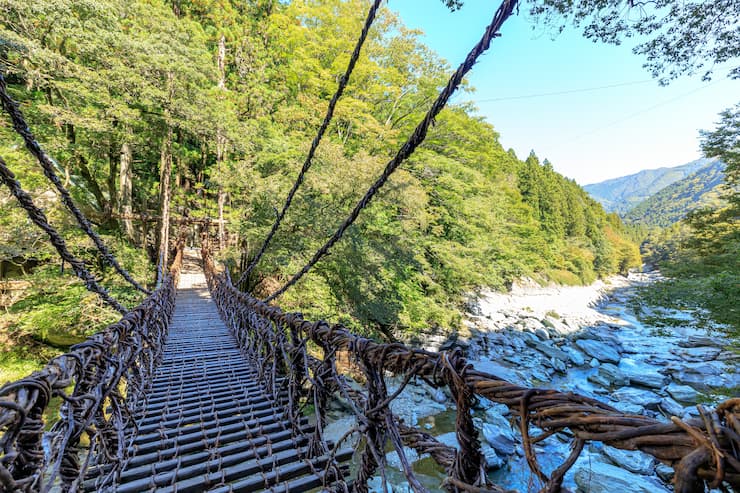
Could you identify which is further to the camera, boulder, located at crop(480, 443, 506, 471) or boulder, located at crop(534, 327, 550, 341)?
boulder, located at crop(534, 327, 550, 341)

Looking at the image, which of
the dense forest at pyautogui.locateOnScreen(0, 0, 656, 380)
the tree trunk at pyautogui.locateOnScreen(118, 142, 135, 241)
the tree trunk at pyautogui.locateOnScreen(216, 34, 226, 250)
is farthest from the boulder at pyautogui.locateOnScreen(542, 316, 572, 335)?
the tree trunk at pyautogui.locateOnScreen(118, 142, 135, 241)

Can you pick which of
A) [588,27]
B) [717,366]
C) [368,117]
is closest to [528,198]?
[717,366]

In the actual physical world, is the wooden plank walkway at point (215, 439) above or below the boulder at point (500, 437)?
above

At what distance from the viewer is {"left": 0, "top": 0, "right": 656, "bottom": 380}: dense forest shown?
6.88 m

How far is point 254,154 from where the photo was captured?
9.18 m

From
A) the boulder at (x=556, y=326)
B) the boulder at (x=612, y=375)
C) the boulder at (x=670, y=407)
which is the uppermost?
the boulder at (x=670, y=407)

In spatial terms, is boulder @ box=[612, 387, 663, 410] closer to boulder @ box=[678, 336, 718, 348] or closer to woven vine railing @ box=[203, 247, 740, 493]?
boulder @ box=[678, 336, 718, 348]

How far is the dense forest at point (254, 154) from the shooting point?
688cm

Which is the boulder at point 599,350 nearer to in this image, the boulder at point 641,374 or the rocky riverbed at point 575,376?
the rocky riverbed at point 575,376

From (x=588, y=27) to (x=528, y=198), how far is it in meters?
24.8

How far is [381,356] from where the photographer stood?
37.1 inches

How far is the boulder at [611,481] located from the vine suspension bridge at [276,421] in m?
5.04

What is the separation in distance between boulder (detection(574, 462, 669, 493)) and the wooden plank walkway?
5.05m

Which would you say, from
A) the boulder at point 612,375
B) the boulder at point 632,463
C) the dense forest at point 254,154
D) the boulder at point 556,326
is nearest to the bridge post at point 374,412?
the dense forest at point 254,154
